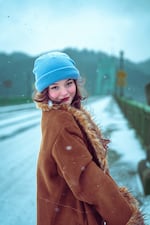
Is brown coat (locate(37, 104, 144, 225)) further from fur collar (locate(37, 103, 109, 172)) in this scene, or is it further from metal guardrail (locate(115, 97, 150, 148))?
metal guardrail (locate(115, 97, 150, 148))

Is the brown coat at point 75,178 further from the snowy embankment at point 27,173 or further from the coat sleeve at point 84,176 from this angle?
the snowy embankment at point 27,173

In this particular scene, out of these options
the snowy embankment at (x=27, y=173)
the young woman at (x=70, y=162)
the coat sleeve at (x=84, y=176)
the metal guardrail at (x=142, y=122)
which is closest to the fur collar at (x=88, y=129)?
the young woman at (x=70, y=162)

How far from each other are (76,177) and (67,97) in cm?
46

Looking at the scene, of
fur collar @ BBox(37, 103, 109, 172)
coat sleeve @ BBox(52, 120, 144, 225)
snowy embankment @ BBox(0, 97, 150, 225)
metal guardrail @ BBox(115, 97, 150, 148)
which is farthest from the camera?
metal guardrail @ BBox(115, 97, 150, 148)

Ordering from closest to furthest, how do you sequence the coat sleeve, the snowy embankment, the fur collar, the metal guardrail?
the coat sleeve < the fur collar < the snowy embankment < the metal guardrail

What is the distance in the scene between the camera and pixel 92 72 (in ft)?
207

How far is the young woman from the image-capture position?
1.62 metres

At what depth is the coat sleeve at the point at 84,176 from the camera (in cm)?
161

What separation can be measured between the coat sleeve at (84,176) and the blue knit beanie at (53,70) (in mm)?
292

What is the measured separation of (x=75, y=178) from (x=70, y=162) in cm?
8

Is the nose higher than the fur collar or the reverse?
higher

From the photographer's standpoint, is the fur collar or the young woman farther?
the fur collar

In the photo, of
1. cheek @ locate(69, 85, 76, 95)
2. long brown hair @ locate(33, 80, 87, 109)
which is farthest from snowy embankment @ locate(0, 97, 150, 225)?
cheek @ locate(69, 85, 76, 95)

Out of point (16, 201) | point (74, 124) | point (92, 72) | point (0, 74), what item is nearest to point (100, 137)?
point (74, 124)
